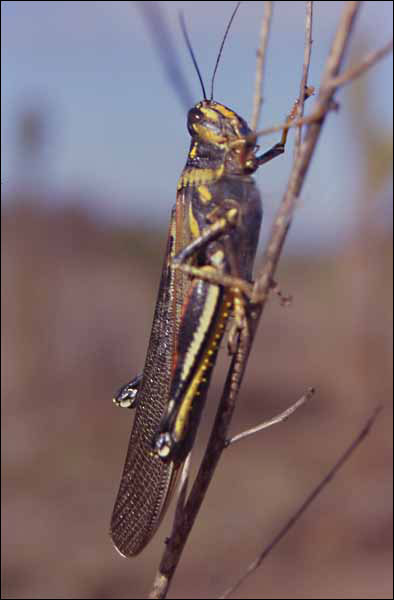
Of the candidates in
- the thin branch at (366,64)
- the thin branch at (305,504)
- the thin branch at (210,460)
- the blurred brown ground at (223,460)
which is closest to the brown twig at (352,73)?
the thin branch at (366,64)

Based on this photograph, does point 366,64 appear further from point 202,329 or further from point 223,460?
point 223,460

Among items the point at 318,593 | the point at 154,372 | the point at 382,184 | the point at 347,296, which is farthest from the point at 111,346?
the point at 154,372

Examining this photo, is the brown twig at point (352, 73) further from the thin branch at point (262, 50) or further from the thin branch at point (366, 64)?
the thin branch at point (262, 50)

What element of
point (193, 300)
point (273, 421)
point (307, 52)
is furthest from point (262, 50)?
point (273, 421)

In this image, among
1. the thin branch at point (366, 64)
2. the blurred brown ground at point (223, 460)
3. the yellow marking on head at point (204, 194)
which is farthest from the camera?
the blurred brown ground at point (223, 460)

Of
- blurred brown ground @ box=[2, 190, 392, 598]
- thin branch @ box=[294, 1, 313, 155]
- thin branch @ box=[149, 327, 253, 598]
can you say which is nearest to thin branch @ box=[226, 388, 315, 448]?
thin branch @ box=[149, 327, 253, 598]

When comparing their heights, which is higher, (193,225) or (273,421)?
(193,225)

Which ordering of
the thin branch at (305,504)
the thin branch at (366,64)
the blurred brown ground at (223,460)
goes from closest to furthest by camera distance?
1. the thin branch at (366,64)
2. the thin branch at (305,504)
3. the blurred brown ground at (223,460)
